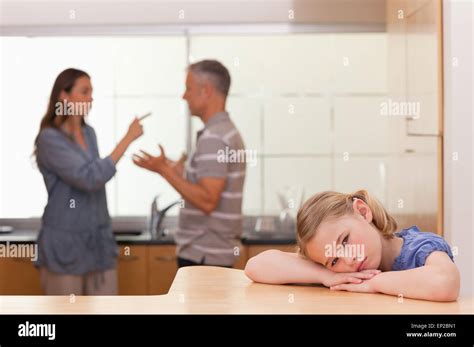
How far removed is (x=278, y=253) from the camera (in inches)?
59.9

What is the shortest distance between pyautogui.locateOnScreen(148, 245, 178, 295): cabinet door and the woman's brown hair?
0.71 m

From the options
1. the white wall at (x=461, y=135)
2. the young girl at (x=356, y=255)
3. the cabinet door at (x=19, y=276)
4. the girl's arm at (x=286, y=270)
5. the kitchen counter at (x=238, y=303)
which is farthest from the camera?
the cabinet door at (x=19, y=276)

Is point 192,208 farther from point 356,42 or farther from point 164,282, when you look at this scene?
point 356,42

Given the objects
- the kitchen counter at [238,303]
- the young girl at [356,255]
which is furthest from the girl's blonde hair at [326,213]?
the kitchen counter at [238,303]

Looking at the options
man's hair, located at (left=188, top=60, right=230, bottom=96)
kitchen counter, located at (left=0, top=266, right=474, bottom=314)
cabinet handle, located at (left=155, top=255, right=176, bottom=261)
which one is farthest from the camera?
cabinet handle, located at (left=155, top=255, right=176, bottom=261)

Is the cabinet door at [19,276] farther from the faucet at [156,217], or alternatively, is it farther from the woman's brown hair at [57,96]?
the woman's brown hair at [57,96]

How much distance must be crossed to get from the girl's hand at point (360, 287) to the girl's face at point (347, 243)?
3 centimetres

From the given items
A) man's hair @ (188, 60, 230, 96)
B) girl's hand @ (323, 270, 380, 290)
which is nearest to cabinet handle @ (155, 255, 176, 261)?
man's hair @ (188, 60, 230, 96)

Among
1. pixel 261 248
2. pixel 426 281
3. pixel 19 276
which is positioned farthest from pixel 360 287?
pixel 19 276

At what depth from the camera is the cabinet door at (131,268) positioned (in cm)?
330

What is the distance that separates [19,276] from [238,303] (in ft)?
7.56

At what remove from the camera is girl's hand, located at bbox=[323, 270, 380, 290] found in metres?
1.43

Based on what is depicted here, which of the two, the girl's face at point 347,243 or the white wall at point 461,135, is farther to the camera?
the white wall at point 461,135

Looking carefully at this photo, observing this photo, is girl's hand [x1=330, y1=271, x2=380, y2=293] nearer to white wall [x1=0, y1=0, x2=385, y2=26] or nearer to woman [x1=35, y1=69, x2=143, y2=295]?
woman [x1=35, y1=69, x2=143, y2=295]
